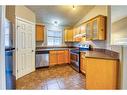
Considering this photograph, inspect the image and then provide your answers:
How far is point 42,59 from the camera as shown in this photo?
19.1 feet

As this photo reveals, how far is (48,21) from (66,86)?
13.0 ft

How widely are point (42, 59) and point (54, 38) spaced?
1.82 m

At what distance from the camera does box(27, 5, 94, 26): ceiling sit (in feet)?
17.1

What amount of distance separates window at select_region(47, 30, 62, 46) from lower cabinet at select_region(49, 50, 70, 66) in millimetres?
797

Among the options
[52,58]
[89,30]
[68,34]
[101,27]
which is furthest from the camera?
[68,34]

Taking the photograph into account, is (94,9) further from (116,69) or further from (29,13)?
(116,69)

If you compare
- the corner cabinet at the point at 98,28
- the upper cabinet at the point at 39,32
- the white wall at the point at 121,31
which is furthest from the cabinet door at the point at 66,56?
the white wall at the point at 121,31

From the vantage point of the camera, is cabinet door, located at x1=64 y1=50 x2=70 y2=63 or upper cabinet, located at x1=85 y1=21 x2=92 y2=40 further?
cabinet door, located at x1=64 y1=50 x2=70 y2=63

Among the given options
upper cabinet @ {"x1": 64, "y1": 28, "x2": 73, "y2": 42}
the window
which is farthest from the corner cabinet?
the window

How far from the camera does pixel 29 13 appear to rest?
5027 mm

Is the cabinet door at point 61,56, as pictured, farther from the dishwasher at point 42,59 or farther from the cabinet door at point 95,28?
the cabinet door at point 95,28

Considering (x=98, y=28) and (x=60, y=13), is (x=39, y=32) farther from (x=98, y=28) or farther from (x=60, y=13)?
(x=98, y=28)

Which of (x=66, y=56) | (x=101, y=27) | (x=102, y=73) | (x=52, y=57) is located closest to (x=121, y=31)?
(x=102, y=73)

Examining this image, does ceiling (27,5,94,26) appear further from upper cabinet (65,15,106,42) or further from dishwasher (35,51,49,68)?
dishwasher (35,51,49,68)
